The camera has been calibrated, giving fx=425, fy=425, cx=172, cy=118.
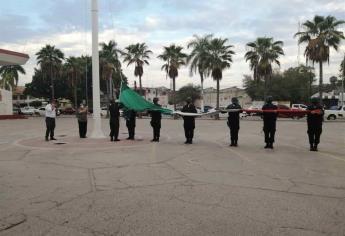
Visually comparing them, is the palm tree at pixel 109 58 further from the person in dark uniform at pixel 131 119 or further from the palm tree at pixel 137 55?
the person in dark uniform at pixel 131 119

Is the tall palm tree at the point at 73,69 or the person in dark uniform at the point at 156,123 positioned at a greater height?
the tall palm tree at the point at 73,69

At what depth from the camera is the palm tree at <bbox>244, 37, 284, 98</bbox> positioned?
1893 inches

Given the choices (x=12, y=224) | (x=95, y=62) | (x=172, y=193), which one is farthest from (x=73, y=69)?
(x=12, y=224)

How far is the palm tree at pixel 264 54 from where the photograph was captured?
4809cm

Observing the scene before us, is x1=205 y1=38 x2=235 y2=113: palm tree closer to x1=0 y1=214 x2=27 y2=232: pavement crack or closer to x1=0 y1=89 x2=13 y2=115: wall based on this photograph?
x1=0 y1=89 x2=13 y2=115: wall

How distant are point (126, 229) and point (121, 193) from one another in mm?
2029

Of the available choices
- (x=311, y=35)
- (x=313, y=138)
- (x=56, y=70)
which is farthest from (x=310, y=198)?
(x=56, y=70)

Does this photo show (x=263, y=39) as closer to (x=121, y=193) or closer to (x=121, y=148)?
(x=121, y=148)

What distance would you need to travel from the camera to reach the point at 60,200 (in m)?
6.79

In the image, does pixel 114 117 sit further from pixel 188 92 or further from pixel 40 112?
pixel 188 92

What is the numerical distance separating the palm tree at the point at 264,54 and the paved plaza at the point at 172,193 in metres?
36.6

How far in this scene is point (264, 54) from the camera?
48375 millimetres

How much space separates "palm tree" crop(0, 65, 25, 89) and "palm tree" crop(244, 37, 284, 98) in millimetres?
43887

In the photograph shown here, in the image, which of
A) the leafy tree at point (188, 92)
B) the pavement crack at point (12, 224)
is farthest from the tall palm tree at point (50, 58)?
the pavement crack at point (12, 224)
